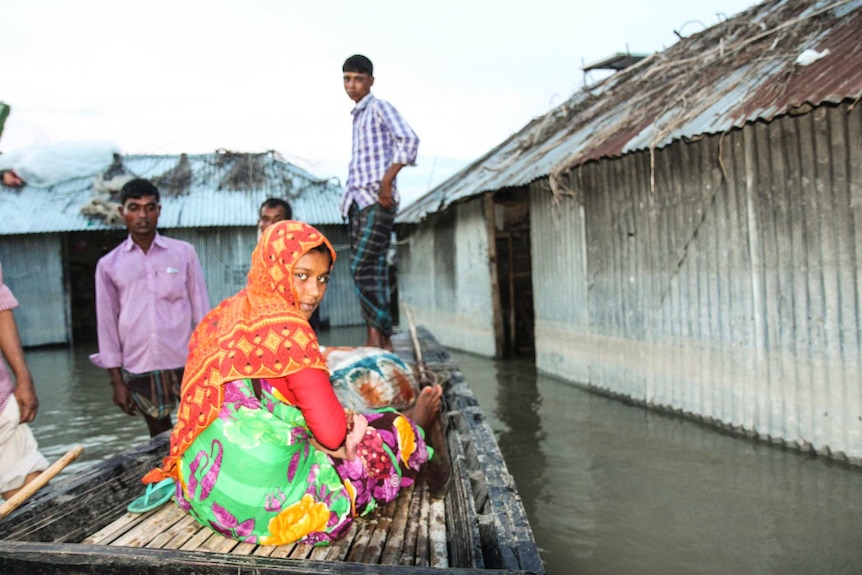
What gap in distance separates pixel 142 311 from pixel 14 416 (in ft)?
3.85

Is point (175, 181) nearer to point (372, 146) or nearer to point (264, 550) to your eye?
point (372, 146)

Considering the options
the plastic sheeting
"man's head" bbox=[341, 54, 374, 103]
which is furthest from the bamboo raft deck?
the plastic sheeting

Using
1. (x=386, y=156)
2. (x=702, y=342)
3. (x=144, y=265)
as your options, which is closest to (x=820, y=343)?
(x=702, y=342)

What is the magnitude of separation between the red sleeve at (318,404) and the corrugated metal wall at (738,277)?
11.7 ft

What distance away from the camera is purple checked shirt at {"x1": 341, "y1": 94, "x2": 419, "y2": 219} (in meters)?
4.41

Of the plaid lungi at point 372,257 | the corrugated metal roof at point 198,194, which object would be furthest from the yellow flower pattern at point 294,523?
the corrugated metal roof at point 198,194

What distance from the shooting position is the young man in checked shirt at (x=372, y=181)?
14.4ft

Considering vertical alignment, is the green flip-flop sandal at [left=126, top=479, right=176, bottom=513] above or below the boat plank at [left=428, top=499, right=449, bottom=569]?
above

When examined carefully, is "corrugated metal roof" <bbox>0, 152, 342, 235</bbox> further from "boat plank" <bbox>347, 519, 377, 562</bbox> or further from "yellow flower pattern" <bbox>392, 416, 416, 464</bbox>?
"boat plank" <bbox>347, 519, 377, 562</bbox>

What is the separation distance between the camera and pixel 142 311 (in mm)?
3764

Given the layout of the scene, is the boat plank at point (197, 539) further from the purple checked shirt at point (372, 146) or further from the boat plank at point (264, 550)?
the purple checked shirt at point (372, 146)

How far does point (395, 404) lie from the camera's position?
3.55 meters

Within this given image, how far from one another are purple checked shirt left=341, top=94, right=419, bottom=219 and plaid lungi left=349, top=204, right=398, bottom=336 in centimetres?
10

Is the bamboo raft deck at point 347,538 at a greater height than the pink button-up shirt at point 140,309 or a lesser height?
lesser
